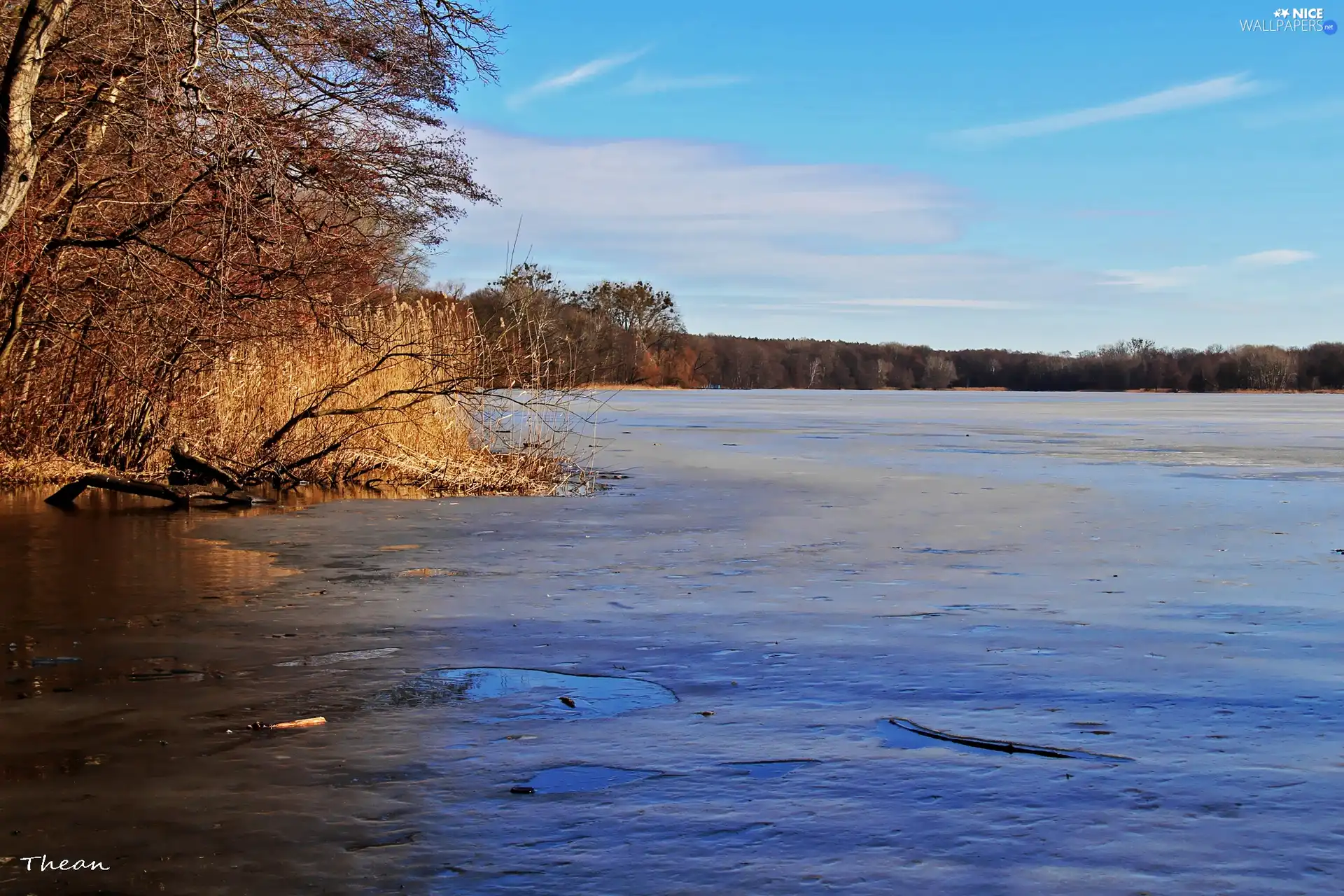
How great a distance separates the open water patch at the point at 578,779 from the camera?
4.05 m

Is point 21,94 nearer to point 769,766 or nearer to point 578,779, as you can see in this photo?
point 578,779

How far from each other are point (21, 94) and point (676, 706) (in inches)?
241

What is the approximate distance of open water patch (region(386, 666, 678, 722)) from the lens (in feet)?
16.6

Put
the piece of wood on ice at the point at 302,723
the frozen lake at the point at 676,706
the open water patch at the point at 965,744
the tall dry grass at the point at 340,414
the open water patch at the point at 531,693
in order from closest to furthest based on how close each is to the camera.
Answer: the frozen lake at the point at 676,706 → the open water patch at the point at 965,744 → the piece of wood on ice at the point at 302,723 → the open water patch at the point at 531,693 → the tall dry grass at the point at 340,414

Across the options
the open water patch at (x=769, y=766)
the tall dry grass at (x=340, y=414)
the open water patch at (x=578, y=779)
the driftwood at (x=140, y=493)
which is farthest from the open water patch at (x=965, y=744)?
the tall dry grass at (x=340, y=414)

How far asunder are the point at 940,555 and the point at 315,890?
7.25m

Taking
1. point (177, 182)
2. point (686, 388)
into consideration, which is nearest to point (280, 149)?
point (177, 182)

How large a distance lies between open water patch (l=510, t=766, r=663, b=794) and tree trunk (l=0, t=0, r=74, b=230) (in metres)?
6.28

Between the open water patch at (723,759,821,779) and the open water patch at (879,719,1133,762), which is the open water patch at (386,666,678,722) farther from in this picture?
the open water patch at (879,719,1133,762)

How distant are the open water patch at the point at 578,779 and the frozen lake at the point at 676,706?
2 centimetres

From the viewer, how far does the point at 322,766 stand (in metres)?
4.26

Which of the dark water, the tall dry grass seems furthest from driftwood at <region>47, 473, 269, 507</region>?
the tall dry grass

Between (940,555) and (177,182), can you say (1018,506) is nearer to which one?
(940,555)

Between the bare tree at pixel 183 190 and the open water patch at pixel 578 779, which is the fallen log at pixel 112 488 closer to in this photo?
the bare tree at pixel 183 190
